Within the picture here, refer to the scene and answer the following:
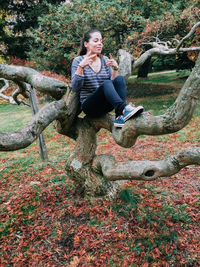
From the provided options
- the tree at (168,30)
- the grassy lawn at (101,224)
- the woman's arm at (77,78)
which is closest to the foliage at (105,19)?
the tree at (168,30)

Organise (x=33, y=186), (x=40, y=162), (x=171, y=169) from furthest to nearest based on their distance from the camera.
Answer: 1. (x=40, y=162)
2. (x=33, y=186)
3. (x=171, y=169)

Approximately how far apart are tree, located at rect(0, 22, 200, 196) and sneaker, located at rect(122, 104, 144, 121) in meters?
0.05

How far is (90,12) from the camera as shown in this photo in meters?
9.17

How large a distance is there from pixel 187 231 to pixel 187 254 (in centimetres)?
37

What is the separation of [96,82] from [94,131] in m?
0.91

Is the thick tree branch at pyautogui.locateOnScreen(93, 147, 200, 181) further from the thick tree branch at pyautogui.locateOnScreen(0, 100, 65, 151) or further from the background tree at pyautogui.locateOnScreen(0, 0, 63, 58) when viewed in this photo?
the background tree at pyautogui.locateOnScreen(0, 0, 63, 58)

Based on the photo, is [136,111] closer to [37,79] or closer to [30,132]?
[30,132]

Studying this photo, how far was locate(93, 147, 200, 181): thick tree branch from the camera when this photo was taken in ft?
7.86

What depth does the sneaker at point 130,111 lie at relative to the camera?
7.81 feet

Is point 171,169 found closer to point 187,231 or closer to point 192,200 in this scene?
point 187,231

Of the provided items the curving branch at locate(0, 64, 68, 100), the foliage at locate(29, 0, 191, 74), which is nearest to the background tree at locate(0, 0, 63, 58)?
the foliage at locate(29, 0, 191, 74)

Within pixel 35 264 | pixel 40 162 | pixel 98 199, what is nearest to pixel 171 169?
pixel 98 199

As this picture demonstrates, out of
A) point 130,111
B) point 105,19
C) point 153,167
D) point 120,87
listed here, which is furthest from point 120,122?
point 105,19

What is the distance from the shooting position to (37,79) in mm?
2949
